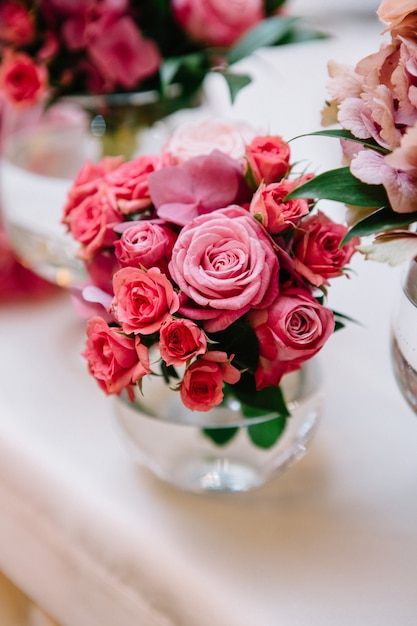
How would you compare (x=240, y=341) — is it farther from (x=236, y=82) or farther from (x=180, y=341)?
(x=236, y=82)

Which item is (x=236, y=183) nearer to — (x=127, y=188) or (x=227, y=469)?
(x=127, y=188)

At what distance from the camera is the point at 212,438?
1.65 feet

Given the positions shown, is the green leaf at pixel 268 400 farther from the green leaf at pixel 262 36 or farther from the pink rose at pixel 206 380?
the green leaf at pixel 262 36

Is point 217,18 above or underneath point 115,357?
above

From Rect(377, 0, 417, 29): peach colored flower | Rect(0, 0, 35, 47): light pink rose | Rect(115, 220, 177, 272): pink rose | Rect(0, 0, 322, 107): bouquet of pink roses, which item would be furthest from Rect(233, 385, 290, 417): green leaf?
Rect(0, 0, 35, 47): light pink rose

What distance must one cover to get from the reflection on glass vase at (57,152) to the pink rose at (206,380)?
1.03 ft

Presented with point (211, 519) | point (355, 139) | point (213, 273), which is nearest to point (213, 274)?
point (213, 273)

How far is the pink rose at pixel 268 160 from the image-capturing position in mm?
415

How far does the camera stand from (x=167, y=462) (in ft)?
1.68

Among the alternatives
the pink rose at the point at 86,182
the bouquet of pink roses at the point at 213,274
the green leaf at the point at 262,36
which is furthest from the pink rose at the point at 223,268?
the green leaf at the point at 262,36

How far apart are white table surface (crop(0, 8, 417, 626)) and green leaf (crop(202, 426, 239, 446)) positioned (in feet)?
0.15

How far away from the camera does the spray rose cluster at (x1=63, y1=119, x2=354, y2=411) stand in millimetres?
377

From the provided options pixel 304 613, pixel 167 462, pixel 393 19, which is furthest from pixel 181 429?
pixel 393 19

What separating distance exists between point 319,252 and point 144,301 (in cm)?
10
